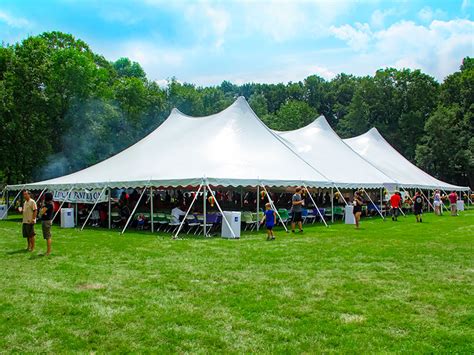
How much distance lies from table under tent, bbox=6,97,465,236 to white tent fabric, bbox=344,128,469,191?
3.40 metres

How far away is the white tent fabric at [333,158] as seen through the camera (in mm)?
18359

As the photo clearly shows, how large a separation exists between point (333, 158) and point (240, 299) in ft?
50.3

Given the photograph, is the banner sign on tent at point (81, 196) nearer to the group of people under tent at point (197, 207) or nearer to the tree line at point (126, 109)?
the group of people under tent at point (197, 207)

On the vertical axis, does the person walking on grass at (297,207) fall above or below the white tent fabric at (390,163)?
below

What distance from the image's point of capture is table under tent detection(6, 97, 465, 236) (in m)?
13.9

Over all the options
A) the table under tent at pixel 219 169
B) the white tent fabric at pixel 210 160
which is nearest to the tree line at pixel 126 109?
the white tent fabric at pixel 210 160

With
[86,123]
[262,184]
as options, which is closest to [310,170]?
[262,184]

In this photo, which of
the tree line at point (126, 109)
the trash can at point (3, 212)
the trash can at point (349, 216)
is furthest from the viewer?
the tree line at point (126, 109)

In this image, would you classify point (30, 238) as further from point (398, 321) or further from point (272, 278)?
point (398, 321)

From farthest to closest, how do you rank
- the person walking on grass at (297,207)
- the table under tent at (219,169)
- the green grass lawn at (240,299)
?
the table under tent at (219,169), the person walking on grass at (297,207), the green grass lawn at (240,299)

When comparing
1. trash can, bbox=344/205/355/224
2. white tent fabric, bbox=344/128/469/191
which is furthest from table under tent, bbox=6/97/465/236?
white tent fabric, bbox=344/128/469/191

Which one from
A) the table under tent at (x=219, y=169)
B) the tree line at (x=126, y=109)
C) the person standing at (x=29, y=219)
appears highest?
the tree line at (x=126, y=109)

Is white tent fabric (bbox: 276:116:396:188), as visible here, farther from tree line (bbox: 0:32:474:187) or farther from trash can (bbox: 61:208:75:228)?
tree line (bbox: 0:32:474:187)

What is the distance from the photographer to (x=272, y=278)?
7.04 meters
